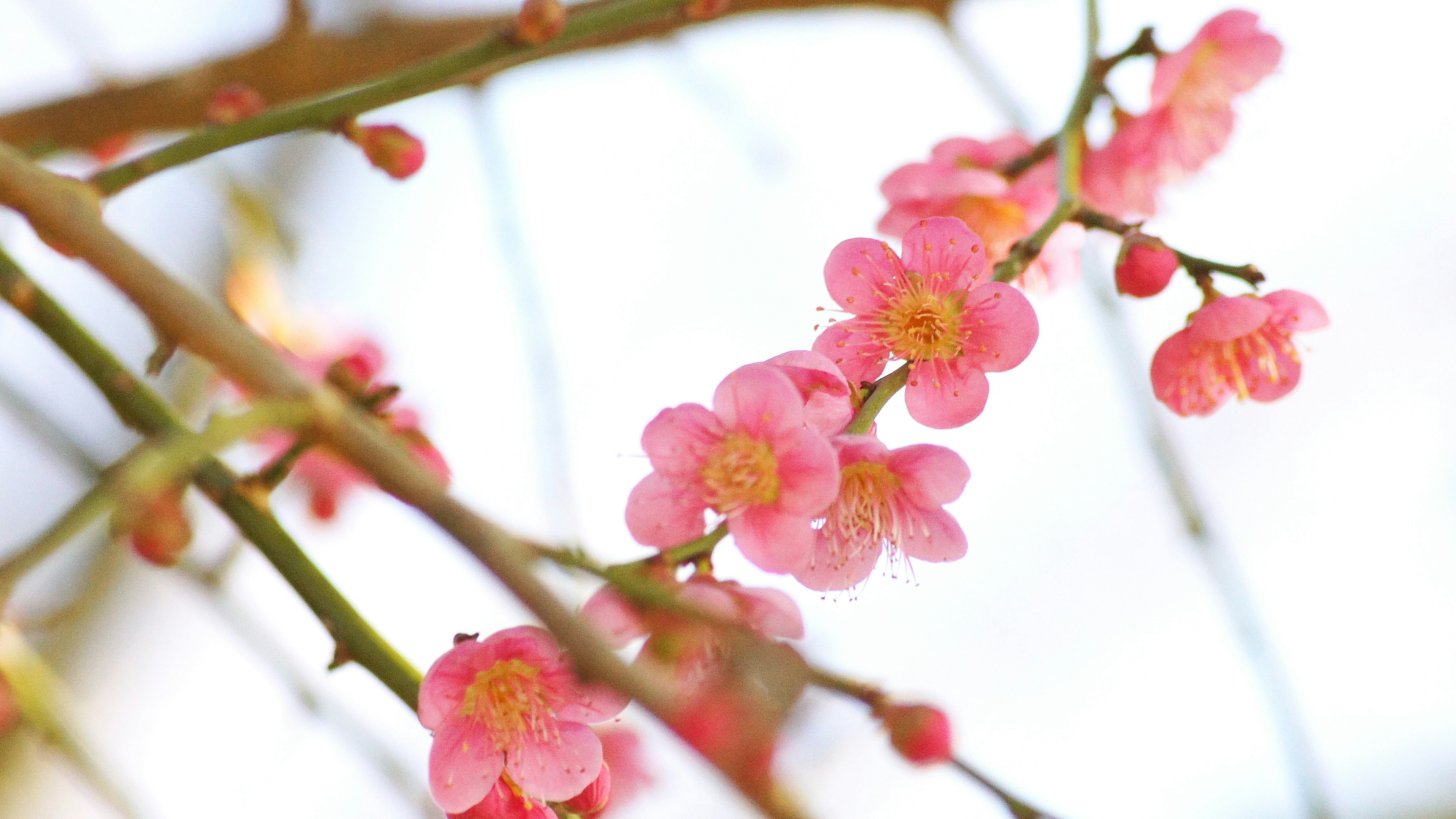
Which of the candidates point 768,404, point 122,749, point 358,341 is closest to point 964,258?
point 768,404

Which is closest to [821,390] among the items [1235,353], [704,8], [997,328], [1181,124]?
[997,328]

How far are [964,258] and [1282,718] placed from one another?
58 centimetres

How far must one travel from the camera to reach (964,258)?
0.80 m

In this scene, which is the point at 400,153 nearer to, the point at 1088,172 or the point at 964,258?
the point at 964,258

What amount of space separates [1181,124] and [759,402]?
639mm

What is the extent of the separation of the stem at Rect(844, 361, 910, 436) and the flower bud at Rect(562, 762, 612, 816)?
0.86ft

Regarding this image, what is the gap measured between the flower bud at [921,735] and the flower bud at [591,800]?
21 cm

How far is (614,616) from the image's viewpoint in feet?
1.83

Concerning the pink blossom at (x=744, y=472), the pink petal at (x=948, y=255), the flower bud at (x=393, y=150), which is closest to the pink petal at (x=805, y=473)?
the pink blossom at (x=744, y=472)

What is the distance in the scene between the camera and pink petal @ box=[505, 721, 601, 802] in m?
0.64

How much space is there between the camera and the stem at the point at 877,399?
2.17 feet

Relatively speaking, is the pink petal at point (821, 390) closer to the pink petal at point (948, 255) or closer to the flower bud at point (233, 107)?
the pink petal at point (948, 255)

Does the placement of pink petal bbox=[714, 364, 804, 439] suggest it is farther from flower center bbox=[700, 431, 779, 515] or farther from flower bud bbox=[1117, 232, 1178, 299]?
flower bud bbox=[1117, 232, 1178, 299]

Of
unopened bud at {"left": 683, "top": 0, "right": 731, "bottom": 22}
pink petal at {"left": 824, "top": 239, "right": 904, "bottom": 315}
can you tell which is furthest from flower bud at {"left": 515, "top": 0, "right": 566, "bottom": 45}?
pink petal at {"left": 824, "top": 239, "right": 904, "bottom": 315}
